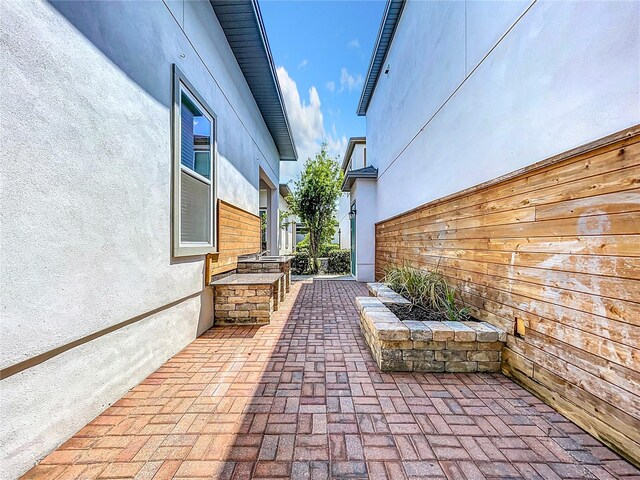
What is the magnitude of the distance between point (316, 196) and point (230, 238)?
21.2ft

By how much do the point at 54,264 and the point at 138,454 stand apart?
125cm

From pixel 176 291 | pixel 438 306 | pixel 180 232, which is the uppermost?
pixel 180 232

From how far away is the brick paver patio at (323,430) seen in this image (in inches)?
59.2

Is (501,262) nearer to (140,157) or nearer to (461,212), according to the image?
(461,212)

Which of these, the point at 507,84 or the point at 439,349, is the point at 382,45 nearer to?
the point at 507,84

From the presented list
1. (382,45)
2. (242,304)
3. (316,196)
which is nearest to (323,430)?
(242,304)

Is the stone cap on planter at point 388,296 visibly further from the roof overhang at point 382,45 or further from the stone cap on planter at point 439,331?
the roof overhang at point 382,45

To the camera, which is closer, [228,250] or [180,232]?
[180,232]

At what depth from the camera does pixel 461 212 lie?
11.0 feet

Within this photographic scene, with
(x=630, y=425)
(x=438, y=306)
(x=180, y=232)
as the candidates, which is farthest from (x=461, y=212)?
(x=180, y=232)

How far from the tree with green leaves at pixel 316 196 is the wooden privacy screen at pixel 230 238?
468 centimetres

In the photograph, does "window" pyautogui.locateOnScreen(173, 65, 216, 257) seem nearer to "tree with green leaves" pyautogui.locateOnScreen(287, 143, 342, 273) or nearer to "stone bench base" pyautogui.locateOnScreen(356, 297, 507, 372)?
"stone bench base" pyautogui.locateOnScreen(356, 297, 507, 372)

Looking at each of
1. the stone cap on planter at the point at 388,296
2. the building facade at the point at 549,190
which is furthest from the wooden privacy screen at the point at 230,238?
the building facade at the point at 549,190

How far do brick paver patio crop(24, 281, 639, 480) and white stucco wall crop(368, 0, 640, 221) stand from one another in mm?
1992
